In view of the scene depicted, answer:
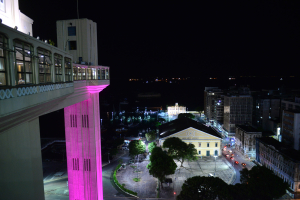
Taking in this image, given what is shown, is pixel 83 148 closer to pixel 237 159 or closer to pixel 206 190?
pixel 206 190

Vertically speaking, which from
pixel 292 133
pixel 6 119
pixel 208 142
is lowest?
pixel 208 142

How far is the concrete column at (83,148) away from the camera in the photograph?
12.8m

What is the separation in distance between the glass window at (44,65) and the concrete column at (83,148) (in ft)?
22.0

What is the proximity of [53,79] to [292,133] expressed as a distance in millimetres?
37314

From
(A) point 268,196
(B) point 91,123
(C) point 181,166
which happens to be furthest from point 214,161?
(B) point 91,123

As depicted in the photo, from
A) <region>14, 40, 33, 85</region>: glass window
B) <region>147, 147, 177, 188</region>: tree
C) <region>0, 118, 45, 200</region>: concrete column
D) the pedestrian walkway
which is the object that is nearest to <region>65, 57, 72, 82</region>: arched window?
<region>14, 40, 33, 85</region>: glass window

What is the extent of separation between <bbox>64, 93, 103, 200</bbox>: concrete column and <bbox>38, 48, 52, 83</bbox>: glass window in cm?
670

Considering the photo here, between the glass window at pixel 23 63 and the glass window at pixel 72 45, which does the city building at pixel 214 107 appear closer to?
the glass window at pixel 72 45

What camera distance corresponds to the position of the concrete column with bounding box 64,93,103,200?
12.8 metres

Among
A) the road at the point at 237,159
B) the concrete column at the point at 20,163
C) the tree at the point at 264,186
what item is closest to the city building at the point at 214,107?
the road at the point at 237,159

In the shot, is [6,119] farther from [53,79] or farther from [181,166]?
[181,166]

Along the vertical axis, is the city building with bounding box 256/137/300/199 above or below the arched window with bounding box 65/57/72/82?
below

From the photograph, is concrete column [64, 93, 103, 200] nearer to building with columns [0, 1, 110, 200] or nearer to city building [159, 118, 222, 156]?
building with columns [0, 1, 110, 200]

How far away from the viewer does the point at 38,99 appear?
504cm
